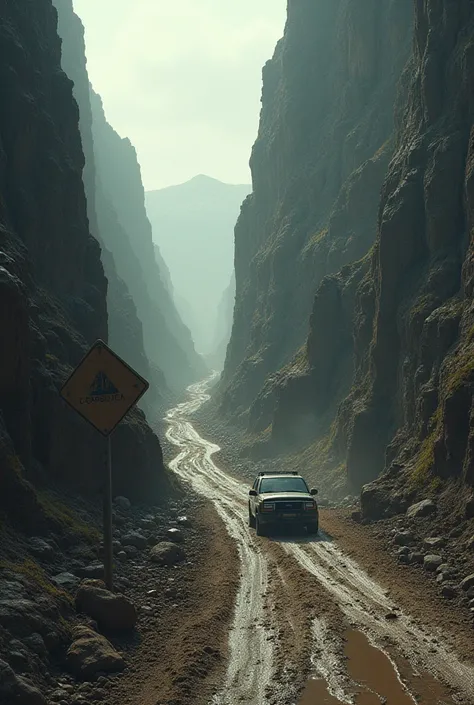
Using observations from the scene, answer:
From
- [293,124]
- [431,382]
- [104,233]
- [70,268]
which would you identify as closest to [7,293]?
[431,382]

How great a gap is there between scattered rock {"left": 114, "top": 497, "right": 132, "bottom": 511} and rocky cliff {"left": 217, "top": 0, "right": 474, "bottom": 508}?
8365 mm

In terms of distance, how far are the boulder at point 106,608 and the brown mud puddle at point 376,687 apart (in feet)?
11.0

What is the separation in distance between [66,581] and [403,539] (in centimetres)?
964

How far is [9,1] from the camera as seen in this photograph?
37812 mm

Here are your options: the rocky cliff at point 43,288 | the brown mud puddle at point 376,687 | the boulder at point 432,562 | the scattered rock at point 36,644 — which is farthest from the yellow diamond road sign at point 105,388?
the boulder at point 432,562

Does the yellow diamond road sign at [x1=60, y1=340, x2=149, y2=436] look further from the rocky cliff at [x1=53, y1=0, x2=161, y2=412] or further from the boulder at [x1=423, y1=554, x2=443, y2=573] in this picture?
the rocky cliff at [x1=53, y1=0, x2=161, y2=412]

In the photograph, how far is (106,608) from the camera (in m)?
11.5

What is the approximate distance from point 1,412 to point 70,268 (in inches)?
833

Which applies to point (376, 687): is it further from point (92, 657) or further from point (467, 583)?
point (467, 583)

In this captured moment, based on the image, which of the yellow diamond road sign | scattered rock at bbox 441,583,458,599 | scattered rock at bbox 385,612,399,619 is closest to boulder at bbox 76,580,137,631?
the yellow diamond road sign

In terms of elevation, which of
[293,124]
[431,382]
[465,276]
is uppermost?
[293,124]

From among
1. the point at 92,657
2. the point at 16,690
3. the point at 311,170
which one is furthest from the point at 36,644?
the point at 311,170

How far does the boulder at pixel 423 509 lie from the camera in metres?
21.0

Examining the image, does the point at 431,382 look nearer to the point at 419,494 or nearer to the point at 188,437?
the point at 419,494
